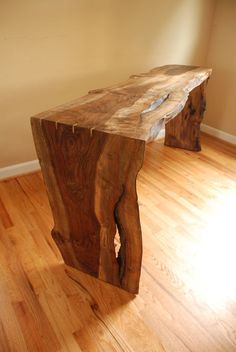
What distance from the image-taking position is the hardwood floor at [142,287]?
1016 millimetres

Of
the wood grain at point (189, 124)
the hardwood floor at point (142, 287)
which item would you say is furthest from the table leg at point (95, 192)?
the wood grain at point (189, 124)

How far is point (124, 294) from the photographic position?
119cm

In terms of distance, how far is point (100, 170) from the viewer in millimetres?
903

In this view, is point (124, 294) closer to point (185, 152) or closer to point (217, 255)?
point (217, 255)

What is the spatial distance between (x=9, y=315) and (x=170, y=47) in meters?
2.39

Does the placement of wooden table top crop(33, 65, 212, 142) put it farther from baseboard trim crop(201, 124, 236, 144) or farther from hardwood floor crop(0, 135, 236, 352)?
baseboard trim crop(201, 124, 236, 144)

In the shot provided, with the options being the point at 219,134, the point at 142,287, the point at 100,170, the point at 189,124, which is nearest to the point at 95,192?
the point at 100,170

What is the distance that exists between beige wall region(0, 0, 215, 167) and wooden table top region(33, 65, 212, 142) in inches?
19.3

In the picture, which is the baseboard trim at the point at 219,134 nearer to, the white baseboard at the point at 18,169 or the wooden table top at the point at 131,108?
the wooden table top at the point at 131,108

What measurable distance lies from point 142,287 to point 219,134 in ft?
6.84

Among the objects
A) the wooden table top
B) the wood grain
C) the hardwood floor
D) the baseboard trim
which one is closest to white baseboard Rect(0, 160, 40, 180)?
the hardwood floor

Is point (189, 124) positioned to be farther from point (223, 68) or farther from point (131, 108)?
point (131, 108)

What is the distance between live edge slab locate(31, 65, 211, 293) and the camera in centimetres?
88

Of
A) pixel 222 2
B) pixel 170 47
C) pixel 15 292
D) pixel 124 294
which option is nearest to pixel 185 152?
pixel 170 47
